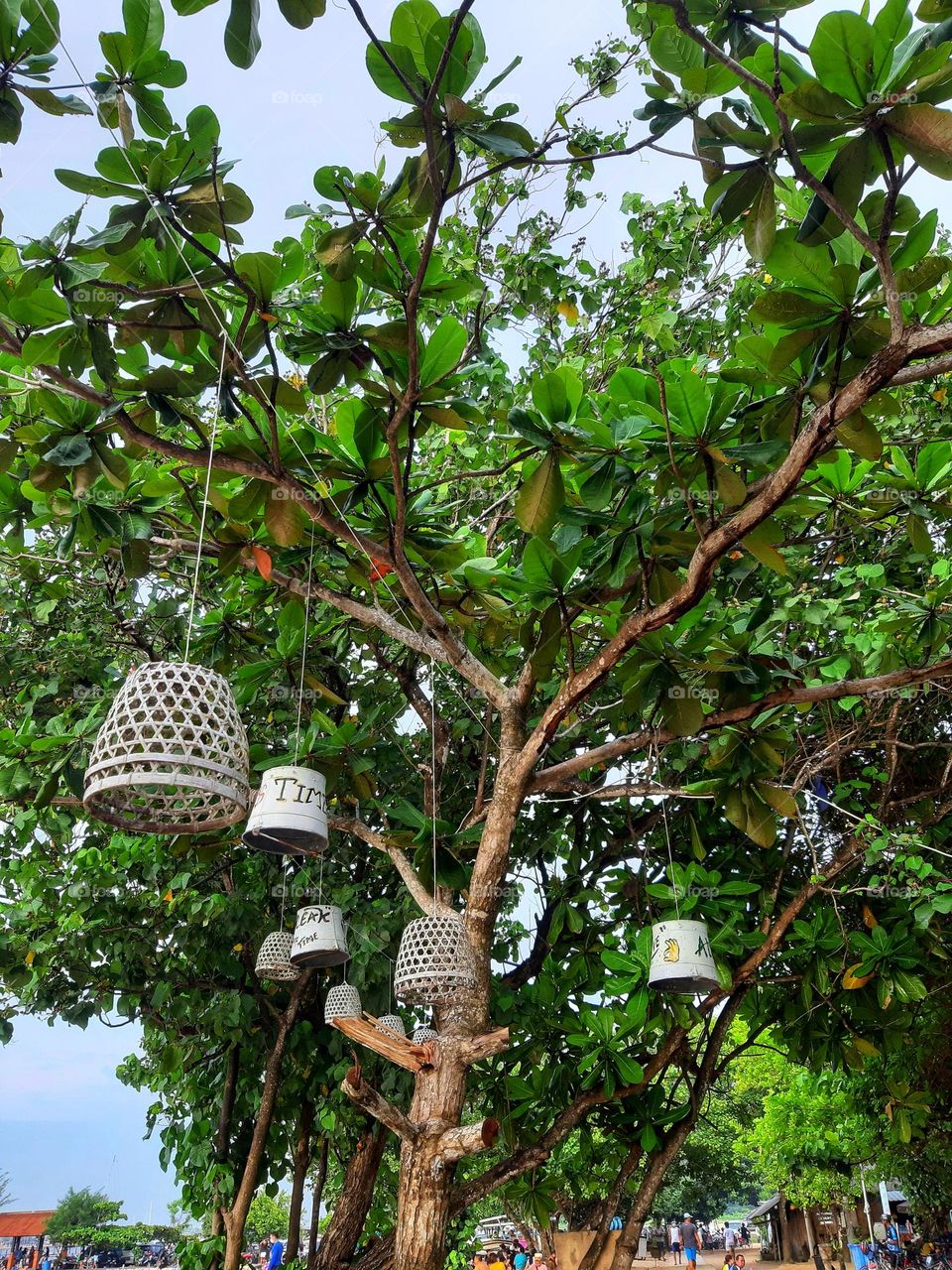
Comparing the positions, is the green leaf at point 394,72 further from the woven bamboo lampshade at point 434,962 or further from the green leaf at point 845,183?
the woven bamboo lampshade at point 434,962

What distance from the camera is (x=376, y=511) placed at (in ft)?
10.0

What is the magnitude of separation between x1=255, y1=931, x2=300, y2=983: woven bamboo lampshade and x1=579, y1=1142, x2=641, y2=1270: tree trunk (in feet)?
6.41

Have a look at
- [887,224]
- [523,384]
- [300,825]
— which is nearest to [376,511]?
[300,825]

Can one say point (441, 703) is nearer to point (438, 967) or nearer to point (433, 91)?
point (438, 967)

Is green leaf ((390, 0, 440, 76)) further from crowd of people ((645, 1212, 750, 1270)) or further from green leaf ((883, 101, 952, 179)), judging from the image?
crowd of people ((645, 1212, 750, 1270))

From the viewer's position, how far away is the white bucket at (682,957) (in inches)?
142

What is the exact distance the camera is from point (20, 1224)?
123 feet

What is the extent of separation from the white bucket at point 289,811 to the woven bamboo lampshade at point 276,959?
1.80 metres

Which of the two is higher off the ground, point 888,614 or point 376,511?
point 376,511

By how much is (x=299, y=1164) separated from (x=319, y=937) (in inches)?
126

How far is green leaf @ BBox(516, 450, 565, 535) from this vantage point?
8.39ft

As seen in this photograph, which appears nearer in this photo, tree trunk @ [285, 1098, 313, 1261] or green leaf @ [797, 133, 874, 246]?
green leaf @ [797, 133, 874, 246]

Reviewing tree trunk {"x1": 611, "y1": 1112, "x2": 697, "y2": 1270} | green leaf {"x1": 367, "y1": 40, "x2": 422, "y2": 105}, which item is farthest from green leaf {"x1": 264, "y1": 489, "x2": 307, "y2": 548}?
tree trunk {"x1": 611, "y1": 1112, "x2": 697, "y2": 1270}

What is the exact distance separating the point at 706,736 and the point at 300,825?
191cm
